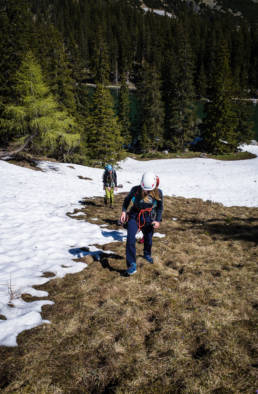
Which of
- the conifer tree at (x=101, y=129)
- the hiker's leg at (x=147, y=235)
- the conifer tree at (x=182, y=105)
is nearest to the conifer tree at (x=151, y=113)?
the conifer tree at (x=182, y=105)

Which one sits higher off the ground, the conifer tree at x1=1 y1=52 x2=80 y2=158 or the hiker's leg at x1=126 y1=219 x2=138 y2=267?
the conifer tree at x1=1 y1=52 x2=80 y2=158

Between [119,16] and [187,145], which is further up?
[119,16]

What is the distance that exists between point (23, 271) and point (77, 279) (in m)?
1.37

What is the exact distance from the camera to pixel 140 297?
15.7ft

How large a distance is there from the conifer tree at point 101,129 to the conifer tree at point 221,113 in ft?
61.2

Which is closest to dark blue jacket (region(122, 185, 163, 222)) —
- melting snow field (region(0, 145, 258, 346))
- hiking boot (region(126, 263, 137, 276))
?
hiking boot (region(126, 263, 137, 276))

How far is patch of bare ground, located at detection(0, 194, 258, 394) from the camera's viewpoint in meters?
2.98

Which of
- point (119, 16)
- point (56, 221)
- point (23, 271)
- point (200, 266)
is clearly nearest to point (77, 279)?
point (23, 271)

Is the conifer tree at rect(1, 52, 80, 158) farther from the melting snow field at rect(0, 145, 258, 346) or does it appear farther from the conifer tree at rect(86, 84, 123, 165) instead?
the conifer tree at rect(86, 84, 123, 165)

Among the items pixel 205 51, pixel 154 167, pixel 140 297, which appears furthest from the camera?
pixel 205 51

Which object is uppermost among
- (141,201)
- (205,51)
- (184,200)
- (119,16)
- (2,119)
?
(119,16)

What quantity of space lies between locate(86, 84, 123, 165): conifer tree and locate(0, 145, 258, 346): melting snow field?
6.31 metres

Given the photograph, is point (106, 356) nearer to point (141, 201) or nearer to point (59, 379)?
point (59, 379)

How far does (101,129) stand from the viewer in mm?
27922
